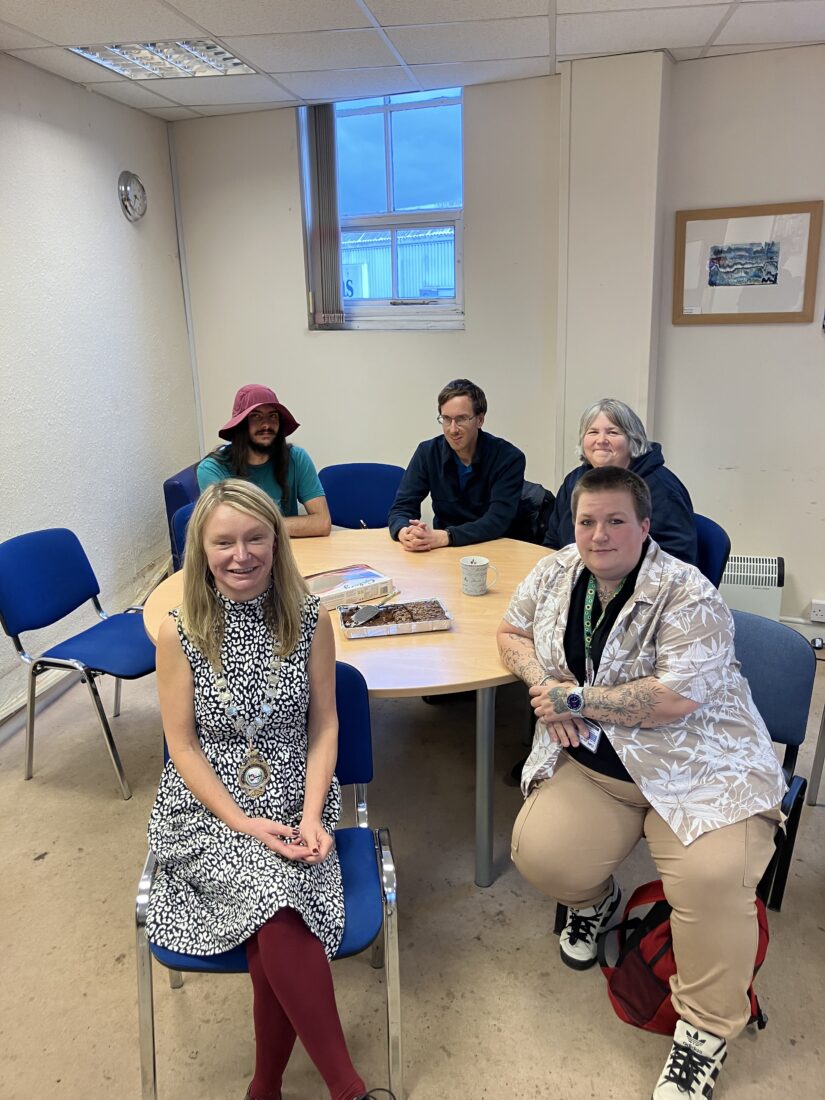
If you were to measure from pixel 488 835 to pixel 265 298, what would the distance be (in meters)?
3.21

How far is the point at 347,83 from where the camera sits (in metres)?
3.58

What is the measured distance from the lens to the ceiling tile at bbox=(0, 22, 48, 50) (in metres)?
2.77

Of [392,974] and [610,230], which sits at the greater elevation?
[610,230]

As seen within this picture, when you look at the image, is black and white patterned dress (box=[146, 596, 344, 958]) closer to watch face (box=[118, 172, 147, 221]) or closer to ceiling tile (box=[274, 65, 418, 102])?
ceiling tile (box=[274, 65, 418, 102])

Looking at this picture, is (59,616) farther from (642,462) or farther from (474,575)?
(642,462)

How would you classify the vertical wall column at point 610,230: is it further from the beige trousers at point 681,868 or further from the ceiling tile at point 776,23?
the beige trousers at point 681,868

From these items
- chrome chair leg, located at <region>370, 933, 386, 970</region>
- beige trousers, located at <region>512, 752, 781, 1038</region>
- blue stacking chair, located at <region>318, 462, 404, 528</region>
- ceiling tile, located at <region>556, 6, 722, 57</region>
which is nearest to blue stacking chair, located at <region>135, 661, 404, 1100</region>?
chrome chair leg, located at <region>370, 933, 386, 970</region>

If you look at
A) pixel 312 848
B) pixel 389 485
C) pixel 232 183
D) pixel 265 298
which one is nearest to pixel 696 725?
pixel 312 848

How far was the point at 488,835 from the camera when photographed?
2242mm

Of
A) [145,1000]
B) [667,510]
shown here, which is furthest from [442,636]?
[145,1000]

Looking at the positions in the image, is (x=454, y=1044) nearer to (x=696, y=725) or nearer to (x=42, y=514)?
(x=696, y=725)

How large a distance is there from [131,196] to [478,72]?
5.81ft

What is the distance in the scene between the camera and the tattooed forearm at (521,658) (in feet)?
6.20

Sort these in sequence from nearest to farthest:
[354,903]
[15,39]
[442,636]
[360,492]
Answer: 1. [354,903]
2. [442,636]
3. [15,39]
4. [360,492]
